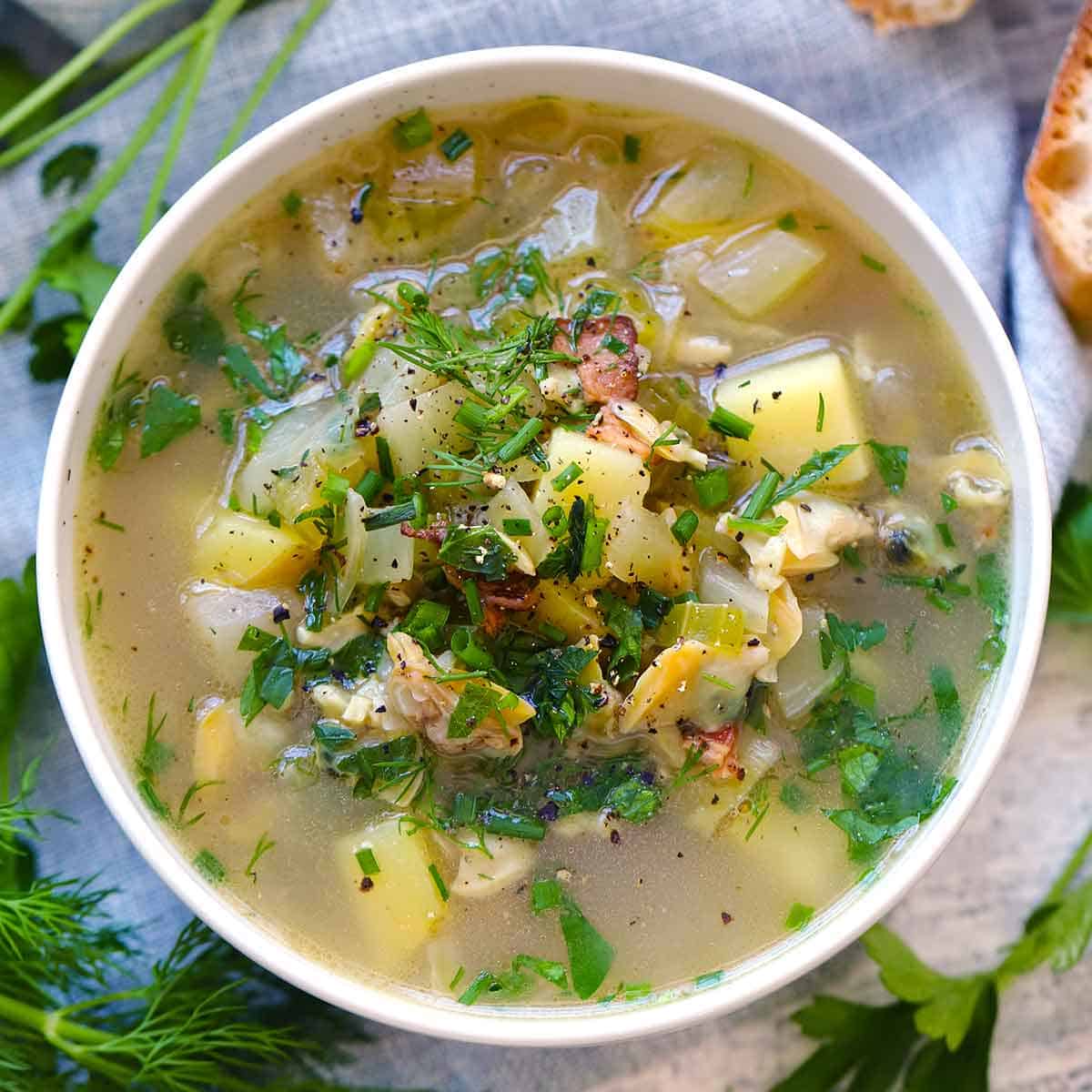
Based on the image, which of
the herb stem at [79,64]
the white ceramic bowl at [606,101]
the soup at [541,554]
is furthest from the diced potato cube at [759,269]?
the herb stem at [79,64]

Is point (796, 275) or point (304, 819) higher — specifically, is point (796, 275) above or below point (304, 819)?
above

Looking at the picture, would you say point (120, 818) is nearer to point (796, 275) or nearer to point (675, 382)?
point (675, 382)

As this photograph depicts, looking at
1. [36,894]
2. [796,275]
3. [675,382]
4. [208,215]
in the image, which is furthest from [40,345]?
[796,275]

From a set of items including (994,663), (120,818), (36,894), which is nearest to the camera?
(120,818)

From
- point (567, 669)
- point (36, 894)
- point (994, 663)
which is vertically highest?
point (567, 669)

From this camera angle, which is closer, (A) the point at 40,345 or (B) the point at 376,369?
(B) the point at 376,369

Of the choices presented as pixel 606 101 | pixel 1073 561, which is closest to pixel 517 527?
pixel 606 101
